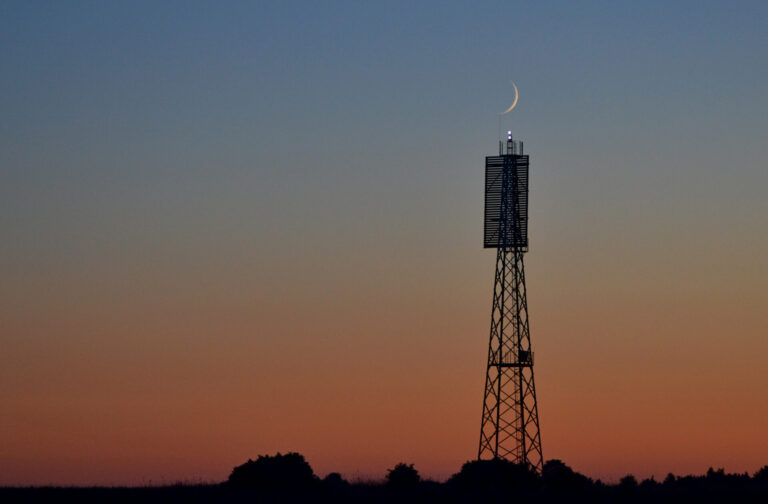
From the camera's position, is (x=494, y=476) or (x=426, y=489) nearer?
(x=426, y=489)

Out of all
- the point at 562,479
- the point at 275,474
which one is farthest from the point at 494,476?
the point at 275,474

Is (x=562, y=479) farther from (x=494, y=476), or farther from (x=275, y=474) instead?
(x=275, y=474)

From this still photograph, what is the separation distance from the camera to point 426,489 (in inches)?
3659

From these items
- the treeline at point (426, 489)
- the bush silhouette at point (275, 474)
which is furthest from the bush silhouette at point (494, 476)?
the bush silhouette at point (275, 474)

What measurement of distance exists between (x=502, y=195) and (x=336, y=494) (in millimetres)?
25473

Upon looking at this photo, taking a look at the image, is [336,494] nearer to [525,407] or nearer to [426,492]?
[426,492]

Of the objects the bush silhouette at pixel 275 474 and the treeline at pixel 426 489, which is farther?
the bush silhouette at pixel 275 474

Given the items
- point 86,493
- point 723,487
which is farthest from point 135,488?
point 723,487

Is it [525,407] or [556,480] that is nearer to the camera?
[556,480]

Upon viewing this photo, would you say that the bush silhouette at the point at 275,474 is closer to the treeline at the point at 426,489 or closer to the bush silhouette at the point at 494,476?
the treeline at the point at 426,489

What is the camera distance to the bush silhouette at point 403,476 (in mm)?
93688

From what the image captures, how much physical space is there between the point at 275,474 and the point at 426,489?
8518 mm

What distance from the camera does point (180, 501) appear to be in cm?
8575

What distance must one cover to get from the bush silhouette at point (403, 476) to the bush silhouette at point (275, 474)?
157 inches
